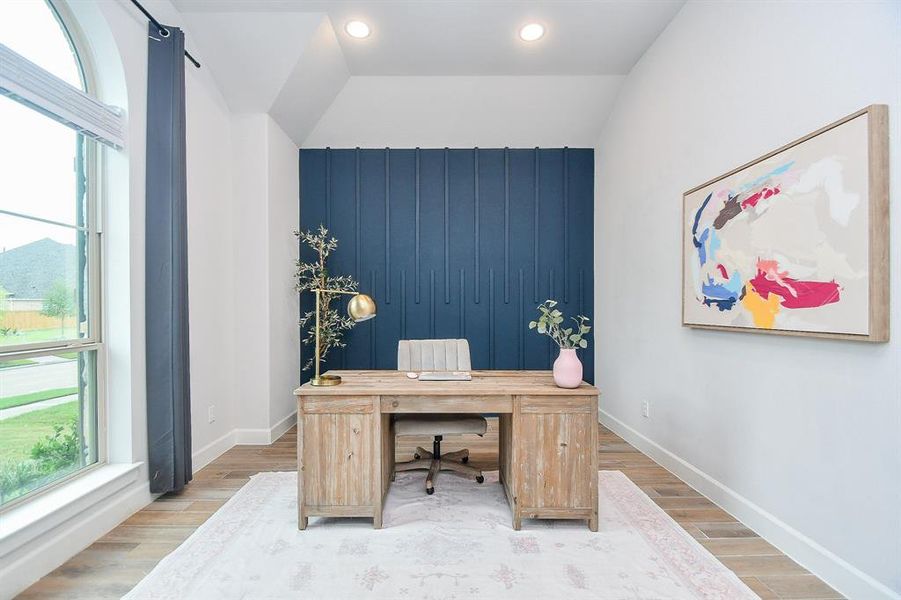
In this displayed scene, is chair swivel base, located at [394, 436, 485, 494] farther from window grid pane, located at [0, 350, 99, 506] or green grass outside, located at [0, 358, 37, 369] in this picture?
green grass outside, located at [0, 358, 37, 369]

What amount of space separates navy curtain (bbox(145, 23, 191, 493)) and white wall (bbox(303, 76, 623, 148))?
157cm

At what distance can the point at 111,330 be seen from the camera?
2311 millimetres

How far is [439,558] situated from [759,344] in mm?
1871

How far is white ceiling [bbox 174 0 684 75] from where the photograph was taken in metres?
2.83

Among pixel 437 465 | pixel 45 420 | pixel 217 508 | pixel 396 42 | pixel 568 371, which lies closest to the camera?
pixel 45 420

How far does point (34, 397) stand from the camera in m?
1.94

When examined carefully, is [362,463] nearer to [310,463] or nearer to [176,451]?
[310,463]

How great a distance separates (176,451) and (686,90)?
388 centimetres

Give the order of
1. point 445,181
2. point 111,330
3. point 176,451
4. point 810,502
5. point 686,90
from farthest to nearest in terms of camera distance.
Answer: point 445,181 → point 686,90 → point 176,451 → point 111,330 → point 810,502

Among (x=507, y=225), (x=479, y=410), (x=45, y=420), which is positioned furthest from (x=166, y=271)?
(x=507, y=225)

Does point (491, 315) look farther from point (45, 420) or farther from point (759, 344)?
point (45, 420)

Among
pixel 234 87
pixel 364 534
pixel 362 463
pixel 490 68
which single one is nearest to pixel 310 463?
pixel 362 463

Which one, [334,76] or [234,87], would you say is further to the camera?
[334,76]

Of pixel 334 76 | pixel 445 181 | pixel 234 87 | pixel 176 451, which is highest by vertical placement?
pixel 334 76
